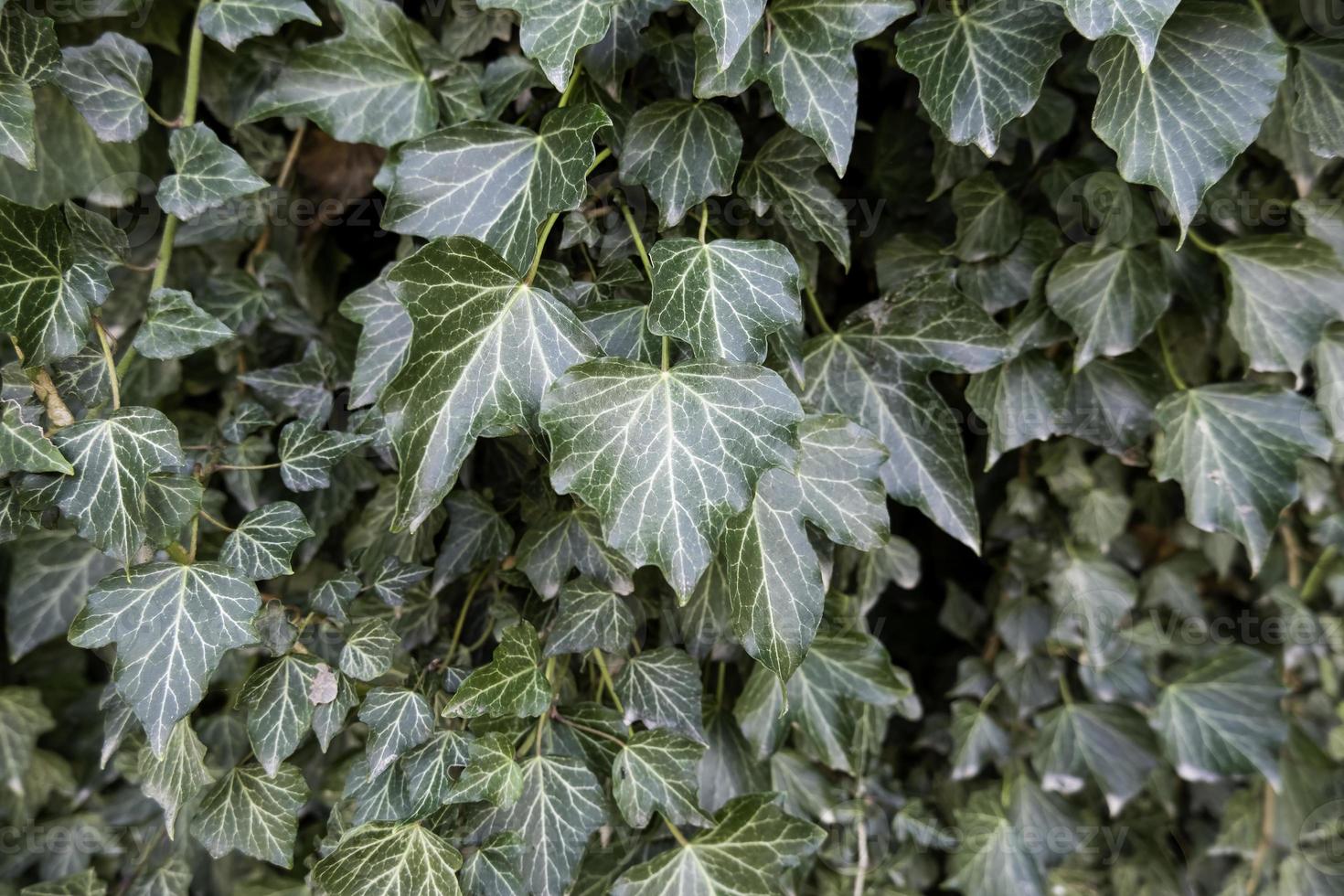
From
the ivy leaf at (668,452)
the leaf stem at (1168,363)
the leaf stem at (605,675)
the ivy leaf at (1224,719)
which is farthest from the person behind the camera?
the ivy leaf at (1224,719)

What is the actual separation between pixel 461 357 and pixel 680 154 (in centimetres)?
31

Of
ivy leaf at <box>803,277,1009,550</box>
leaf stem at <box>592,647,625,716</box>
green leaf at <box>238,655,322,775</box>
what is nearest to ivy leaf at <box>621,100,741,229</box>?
ivy leaf at <box>803,277,1009,550</box>

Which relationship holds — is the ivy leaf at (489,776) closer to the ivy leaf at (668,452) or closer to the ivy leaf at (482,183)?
the ivy leaf at (668,452)

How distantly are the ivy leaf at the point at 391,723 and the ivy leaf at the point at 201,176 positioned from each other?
52 centimetres

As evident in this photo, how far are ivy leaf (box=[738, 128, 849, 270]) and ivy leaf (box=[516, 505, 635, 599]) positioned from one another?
14.8 inches

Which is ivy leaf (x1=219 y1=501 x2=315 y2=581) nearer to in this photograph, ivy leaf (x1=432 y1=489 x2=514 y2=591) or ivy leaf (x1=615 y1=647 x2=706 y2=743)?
ivy leaf (x1=432 y1=489 x2=514 y2=591)

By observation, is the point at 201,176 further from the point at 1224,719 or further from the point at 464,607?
the point at 1224,719

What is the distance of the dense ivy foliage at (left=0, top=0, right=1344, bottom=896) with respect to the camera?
2.57 ft

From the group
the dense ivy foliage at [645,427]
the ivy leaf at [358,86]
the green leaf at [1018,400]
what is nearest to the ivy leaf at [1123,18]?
the dense ivy foliage at [645,427]

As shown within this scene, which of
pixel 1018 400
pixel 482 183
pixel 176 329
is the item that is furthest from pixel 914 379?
pixel 176 329

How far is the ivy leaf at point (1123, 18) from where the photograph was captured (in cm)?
76

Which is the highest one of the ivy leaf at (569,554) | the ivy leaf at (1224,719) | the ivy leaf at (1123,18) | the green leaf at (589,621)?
the ivy leaf at (1123,18)

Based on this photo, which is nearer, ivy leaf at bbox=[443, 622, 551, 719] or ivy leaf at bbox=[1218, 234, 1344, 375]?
ivy leaf at bbox=[443, 622, 551, 719]

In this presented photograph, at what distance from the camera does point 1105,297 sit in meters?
1.02
